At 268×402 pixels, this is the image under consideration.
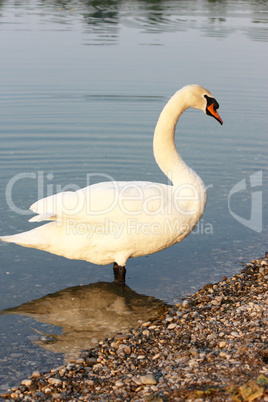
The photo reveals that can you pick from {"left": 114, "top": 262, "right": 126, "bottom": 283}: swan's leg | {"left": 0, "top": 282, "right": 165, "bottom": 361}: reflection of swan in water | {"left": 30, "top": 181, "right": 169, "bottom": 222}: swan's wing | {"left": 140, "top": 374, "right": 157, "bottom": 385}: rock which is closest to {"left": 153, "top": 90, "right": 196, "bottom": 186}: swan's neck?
{"left": 30, "top": 181, "right": 169, "bottom": 222}: swan's wing

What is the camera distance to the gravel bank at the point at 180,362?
4.17m

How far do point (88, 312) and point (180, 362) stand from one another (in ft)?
5.70

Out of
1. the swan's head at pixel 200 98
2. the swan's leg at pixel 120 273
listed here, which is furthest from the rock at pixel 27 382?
the swan's head at pixel 200 98

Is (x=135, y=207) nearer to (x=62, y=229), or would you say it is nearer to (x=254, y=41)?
(x=62, y=229)

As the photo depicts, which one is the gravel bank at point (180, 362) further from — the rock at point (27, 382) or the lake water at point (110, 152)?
the lake water at point (110, 152)

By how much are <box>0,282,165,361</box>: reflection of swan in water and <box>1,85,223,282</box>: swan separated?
0.34 metres

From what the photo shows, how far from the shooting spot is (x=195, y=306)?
20.0 ft

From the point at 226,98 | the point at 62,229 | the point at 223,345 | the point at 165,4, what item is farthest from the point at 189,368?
the point at 165,4

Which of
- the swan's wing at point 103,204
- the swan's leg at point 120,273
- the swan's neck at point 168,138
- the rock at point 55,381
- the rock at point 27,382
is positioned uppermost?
the swan's neck at point 168,138

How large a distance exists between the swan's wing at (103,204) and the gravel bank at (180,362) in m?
1.11

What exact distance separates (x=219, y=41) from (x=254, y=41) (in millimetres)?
1404

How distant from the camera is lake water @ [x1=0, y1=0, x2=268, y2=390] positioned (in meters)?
6.25

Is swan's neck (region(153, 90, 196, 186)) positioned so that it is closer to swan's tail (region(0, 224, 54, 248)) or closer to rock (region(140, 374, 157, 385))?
swan's tail (region(0, 224, 54, 248))

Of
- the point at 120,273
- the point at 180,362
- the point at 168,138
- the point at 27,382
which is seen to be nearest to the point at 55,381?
the point at 27,382
